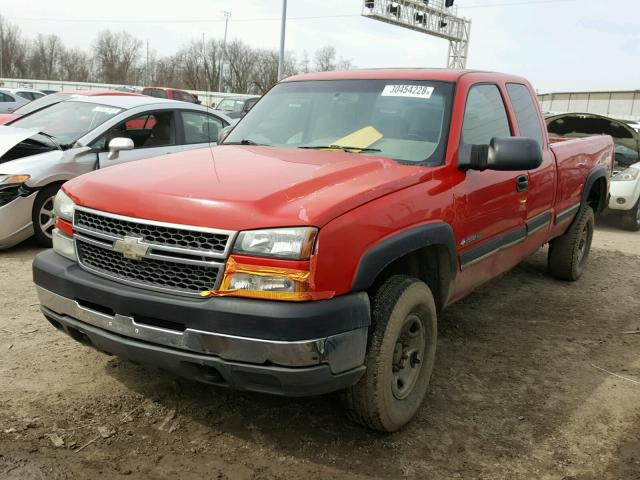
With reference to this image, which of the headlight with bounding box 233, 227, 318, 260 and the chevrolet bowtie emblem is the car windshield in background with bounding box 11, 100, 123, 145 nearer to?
the chevrolet bowtie emblem

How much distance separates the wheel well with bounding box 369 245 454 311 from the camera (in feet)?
10.7

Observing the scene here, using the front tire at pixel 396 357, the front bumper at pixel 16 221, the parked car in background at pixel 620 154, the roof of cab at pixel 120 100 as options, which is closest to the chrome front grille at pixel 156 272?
the front tire at pixel 396 357

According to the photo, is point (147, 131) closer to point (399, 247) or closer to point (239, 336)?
point (399, 247)

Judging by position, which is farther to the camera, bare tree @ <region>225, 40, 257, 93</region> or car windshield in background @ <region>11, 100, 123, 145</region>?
bare tree @ <region>225, 40, 257, 93</region>

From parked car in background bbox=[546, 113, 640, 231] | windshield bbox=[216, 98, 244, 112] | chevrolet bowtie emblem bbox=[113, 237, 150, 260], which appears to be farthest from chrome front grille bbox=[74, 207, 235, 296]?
windshield bbox=[216, 98, 244, 112]

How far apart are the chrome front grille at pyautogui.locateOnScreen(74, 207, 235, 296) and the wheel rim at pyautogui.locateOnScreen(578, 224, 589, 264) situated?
4.60 metres

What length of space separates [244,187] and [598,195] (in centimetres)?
486

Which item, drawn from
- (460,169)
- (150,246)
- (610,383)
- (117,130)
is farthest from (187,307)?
(117,130)

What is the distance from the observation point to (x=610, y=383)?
3809 millimetres

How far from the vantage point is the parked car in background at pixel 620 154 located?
9.56 meters

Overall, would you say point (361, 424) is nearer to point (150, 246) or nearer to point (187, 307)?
point (187, 307)

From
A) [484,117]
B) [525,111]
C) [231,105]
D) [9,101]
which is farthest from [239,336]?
[9,101]

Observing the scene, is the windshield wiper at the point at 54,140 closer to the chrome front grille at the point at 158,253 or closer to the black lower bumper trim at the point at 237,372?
the chrome front grille at the point at 158,253

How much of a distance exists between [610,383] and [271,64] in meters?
85.1
